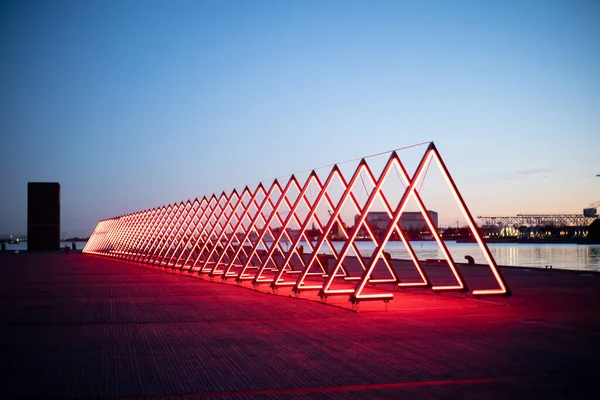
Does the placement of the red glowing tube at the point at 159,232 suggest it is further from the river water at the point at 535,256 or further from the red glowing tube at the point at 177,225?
the river water at the point at 535,256

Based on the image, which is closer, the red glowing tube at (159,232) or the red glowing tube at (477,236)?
the red glowing tube at (477,236)

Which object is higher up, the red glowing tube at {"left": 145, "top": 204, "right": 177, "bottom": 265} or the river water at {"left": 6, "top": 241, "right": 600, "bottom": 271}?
the red glowing tube at {"left": 145, "top": 204, "right": 177, "bottom": 265}

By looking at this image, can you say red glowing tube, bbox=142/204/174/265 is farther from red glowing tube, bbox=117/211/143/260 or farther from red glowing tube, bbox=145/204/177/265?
red glowing tube, bbox=117/211/143/260

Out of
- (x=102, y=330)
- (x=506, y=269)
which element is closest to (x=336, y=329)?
(x=102, y=330)

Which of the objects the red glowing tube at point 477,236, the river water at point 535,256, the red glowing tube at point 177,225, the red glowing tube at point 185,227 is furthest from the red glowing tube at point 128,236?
the red glowing tube at point 477,236

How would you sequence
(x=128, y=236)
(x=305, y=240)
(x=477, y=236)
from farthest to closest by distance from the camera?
(x=128, y=236) < (x=305, y=240) < (x=477, y=236)

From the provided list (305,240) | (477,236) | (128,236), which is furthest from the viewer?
(128,236)

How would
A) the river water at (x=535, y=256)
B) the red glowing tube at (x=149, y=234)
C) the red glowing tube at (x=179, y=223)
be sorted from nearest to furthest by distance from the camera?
the red glowing tube at (x=179, y=223) < the river water at (x=535, y=256) < the red glowing tube at (x=149, y=234)

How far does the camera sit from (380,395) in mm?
8953

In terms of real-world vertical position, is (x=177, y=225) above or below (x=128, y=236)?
above

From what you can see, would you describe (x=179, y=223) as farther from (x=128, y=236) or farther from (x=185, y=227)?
(x=128, y=236)

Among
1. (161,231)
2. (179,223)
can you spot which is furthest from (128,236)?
(179,223)

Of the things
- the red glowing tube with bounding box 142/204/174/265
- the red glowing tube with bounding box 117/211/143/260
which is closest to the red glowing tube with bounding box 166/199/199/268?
the red glowing tube with bounding box 142/204/174/265

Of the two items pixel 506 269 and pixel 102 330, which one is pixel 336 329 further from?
pixel 506 269
